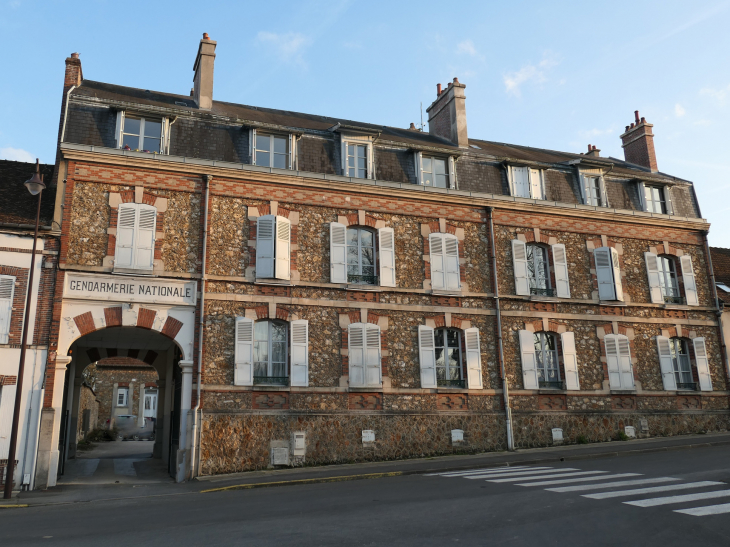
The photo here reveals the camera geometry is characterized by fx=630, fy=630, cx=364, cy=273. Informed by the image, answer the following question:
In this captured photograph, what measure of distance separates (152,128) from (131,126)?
20.5 inches

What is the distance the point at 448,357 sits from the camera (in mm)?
18078

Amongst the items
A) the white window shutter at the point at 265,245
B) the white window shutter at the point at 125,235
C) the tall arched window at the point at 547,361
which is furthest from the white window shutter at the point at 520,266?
the white window shutter at the point at 125,235

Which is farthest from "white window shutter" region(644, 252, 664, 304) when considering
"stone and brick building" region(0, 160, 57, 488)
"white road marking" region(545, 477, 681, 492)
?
"stone and brick building" region(0, 160, 57, 488)

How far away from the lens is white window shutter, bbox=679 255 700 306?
835 inches

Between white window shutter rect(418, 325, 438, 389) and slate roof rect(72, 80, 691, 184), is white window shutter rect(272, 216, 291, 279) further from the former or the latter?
white window shutter rect(418, 325, 438, 389)

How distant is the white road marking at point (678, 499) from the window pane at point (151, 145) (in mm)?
13558

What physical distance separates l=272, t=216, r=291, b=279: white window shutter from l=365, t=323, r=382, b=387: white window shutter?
8.81ft

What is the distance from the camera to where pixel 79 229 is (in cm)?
1527

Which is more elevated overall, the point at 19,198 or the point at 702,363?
the point at 19,198

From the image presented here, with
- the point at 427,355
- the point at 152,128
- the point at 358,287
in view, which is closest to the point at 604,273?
the point at 427,355

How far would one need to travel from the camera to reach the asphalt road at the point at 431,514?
7.34 m

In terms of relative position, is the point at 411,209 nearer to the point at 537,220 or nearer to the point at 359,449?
the point at 537,220

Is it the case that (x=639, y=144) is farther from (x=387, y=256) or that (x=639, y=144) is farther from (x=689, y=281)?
(x=387, y=256)

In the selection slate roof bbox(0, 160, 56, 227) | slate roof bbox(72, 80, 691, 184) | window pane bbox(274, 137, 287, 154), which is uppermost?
slate roof bbox(72, 80, 691, 184)
